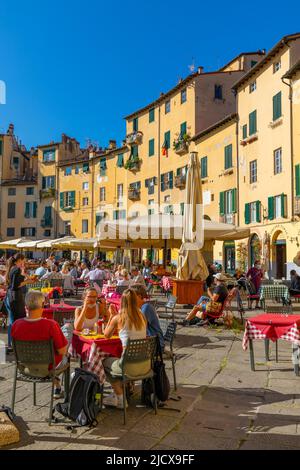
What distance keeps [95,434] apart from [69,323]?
2.13m

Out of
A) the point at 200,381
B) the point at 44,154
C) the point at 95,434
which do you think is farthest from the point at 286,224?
the point at 44,154

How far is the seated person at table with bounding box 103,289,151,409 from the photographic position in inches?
200

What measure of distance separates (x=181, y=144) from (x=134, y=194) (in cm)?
785

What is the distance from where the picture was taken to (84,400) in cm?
457

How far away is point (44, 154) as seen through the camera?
50719 mm

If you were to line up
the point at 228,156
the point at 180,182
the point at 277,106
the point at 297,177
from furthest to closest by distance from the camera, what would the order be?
the point at 180,182 < the point at 228,156 < the point at 277,106 < the point at 297,177

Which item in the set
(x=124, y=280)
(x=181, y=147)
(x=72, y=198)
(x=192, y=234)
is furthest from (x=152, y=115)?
(x=124, y=280)

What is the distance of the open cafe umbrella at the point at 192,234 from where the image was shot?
39.9ft

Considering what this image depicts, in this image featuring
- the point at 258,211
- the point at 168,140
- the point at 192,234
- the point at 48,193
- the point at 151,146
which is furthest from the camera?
the point at 48,193

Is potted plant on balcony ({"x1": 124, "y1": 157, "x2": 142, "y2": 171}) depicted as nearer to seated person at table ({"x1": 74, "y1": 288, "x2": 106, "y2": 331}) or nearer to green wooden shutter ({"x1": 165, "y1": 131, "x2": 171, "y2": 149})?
green wooden shutter ({"x1": 165, "y1": 131, "x2": 171, "y2": 149})

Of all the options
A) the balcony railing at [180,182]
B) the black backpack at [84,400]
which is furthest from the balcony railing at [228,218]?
the black backpack at [84,400]

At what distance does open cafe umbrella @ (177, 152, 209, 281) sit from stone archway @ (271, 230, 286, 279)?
12.7 meters

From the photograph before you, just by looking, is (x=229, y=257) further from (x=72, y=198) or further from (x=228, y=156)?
(x=72, y=198)
